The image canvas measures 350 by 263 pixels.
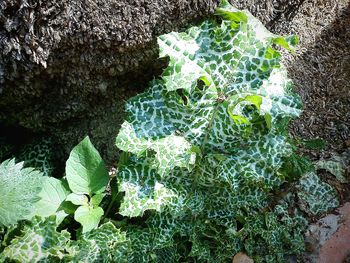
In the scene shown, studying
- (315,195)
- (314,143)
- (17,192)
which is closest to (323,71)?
(314,143)

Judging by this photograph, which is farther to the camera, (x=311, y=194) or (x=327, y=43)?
(x=327, y=43)

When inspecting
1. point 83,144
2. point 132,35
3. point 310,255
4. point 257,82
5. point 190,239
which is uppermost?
point 132,35

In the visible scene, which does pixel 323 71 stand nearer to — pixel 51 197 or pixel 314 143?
pixel 314 143

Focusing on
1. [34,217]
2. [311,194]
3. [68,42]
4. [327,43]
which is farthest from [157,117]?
[327,43]

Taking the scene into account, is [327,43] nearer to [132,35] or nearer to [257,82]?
[257,82]

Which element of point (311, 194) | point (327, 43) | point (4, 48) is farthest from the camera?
point (327, 43)

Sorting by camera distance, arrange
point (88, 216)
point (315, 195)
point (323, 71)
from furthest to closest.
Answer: point (323, 71) < point (315, 195) < point (88, 216)

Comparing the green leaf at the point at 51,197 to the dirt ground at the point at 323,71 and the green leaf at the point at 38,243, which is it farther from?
the dirt ground at the point at 323,71
